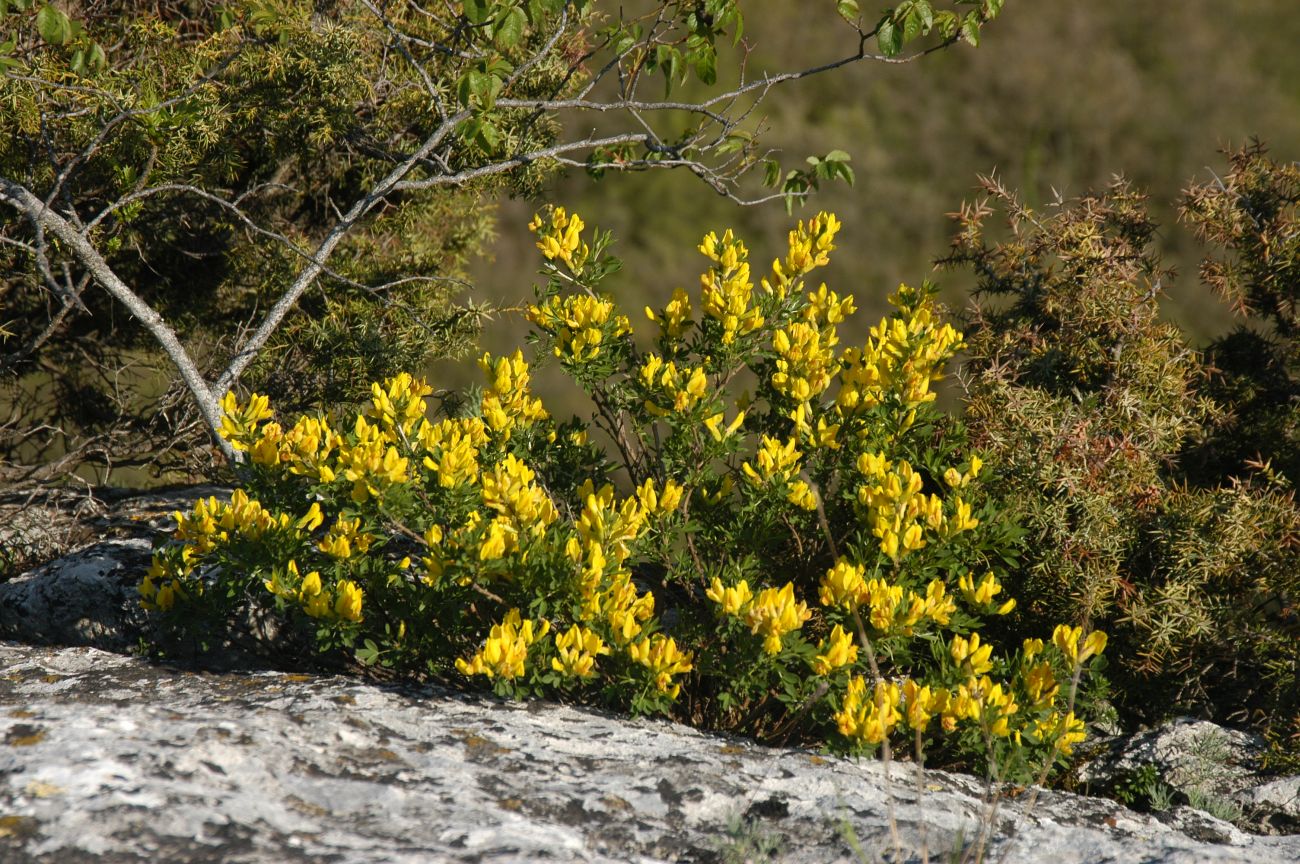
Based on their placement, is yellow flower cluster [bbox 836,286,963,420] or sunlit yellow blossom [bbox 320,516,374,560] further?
yellow flower cluster [bbox 836,286,963,420]

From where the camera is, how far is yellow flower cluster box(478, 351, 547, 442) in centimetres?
250

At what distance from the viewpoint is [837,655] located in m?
2.04

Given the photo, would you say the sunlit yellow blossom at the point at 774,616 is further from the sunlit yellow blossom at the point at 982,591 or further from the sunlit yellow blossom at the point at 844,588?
the sunlit yellow blossom at the point at 982,591

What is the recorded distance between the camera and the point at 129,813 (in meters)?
1.57

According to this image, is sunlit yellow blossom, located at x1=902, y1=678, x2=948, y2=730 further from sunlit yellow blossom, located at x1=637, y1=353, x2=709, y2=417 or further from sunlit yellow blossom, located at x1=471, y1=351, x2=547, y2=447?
sunlit yellow blossom, located at x1=471, y1=351, x2=547, y2=447

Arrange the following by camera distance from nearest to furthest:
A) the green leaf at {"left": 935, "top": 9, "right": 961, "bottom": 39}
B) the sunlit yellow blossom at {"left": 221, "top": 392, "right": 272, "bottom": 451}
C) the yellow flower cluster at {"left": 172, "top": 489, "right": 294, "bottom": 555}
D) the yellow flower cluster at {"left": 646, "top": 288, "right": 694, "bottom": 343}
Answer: the sunlit yellow blossom at {"left": 221, "top": 392, "right": 272, "bottom": 451}, the yellow flower cluster at {"left": 172, "top": 489, "right": 294, "bottom": 555}, the yellow flower cluster at {"left": 646, "top": 288, "right": 694, "bottom": 343}, the green leaf at {"left": 935, "top": 9, "right": 961, "bottom": 39}

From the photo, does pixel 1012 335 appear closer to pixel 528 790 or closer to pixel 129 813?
pixel 528 790

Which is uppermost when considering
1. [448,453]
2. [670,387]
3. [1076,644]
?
[670,387]

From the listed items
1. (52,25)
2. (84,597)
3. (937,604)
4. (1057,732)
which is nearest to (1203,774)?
(1057,732)

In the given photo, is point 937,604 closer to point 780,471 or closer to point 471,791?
point 780,471

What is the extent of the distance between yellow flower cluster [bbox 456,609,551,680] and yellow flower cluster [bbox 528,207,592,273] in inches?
37.7

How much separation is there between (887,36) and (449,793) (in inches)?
89.9

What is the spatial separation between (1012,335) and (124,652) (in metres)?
2.70

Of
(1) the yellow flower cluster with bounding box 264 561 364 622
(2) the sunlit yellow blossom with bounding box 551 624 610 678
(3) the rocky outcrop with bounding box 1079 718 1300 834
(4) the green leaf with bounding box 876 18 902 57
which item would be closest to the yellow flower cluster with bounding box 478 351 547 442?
(1) the yellow flower cluster with bounding box 264 561 364 622
